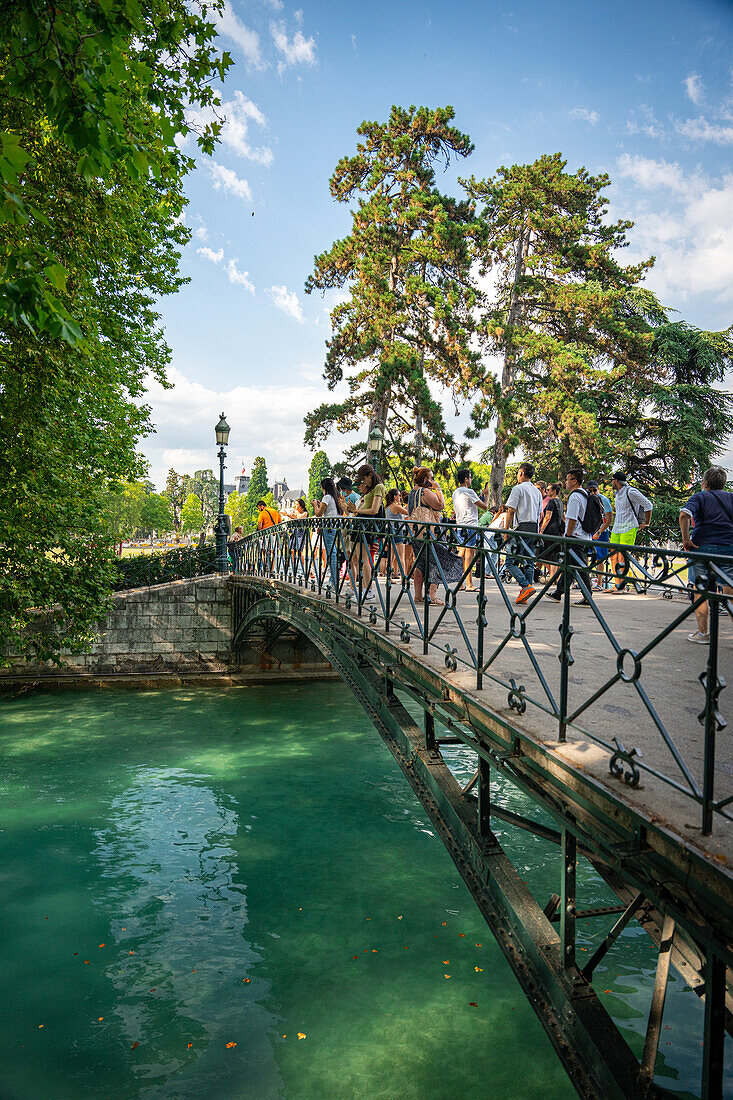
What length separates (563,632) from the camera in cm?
297

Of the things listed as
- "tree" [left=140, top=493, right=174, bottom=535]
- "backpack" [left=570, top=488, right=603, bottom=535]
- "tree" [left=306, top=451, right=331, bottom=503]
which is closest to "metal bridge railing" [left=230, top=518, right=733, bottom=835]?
"backpack" [left=570, top=488, right=603, bottom=535]

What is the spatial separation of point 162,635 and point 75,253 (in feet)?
34.4

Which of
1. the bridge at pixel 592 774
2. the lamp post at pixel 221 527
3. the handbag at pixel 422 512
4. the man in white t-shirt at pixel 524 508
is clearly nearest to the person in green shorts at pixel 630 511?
the man in white t-shirt at pixel 524 508

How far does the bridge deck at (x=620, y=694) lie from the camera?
252cm

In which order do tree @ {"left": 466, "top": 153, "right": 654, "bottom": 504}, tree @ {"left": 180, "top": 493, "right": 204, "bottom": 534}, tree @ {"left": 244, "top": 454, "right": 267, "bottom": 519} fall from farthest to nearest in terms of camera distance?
tree @ {"left": 180, "top": 493, "right": 204, "bottom": 534}
tree @ {"left": 244, "top": 454, "right": 267, "bottom": 519}
tree @ {"left": 466, "top": 153, "right": 654, "bottom": 504}

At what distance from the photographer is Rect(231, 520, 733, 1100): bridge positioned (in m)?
2.27

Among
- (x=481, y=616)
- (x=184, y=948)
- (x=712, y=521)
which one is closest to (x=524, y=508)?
(x=712, y=521)

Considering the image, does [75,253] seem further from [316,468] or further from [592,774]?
[316,468]

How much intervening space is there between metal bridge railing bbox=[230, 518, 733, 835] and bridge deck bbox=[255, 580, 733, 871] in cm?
2

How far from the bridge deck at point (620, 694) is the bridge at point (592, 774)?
0.01m

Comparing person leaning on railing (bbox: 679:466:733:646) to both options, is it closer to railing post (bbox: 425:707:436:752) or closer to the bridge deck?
the bridge deck

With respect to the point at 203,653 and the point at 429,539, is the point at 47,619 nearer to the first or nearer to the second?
the point at 203,653

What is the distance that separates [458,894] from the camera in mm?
8102

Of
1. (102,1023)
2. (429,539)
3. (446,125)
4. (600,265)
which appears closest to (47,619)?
(102,1023)
